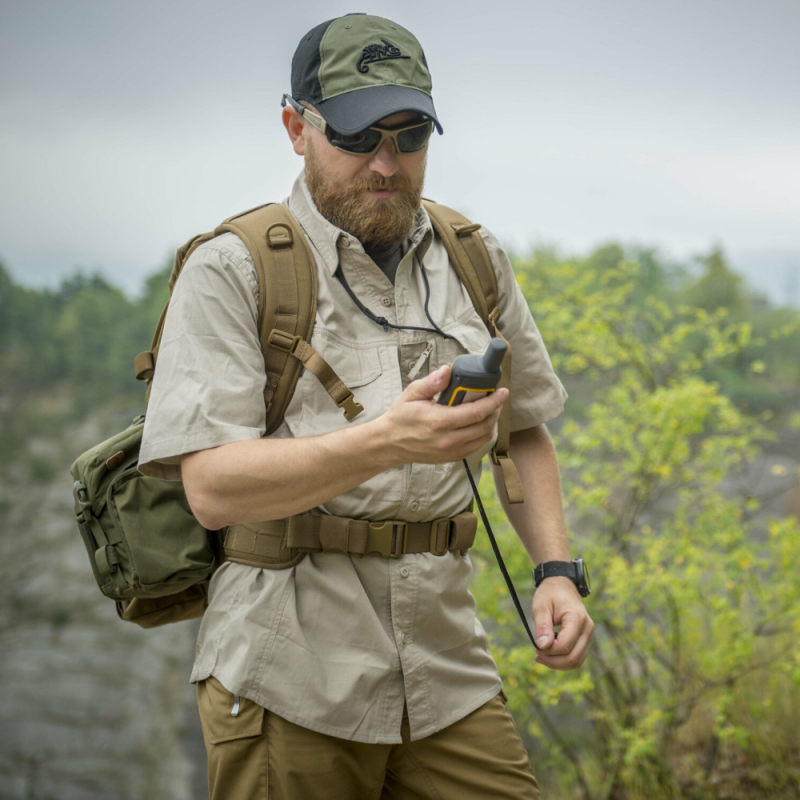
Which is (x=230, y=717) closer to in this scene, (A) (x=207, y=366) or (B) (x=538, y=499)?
(A) (x=207, y=366)

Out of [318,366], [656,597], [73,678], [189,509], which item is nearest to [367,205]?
[318,366]

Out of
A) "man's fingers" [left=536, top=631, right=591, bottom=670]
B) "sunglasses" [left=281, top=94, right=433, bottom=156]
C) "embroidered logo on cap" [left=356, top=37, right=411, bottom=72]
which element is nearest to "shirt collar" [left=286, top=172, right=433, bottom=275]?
"sunglasses" [left=281, top=94, right=433, bottom=156]

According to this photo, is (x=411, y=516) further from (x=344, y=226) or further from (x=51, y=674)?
(x=51, y=674)

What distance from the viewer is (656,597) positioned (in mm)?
3729

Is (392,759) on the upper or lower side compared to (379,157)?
lower

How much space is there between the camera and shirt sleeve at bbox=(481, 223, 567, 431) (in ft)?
6.30

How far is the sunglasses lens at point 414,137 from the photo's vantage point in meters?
1.67

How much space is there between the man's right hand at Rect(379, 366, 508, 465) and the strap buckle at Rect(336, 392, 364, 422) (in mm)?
197

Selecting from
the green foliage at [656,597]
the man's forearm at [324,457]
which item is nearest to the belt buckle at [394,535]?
the man's forearm at [324,457]

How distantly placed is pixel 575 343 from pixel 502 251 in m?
2.29

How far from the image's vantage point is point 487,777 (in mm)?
1684

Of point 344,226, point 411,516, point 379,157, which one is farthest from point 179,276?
point 411,516

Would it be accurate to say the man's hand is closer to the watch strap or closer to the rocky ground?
the watch strap

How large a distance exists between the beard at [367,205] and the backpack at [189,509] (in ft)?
0.30
